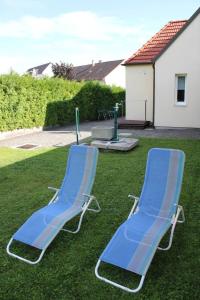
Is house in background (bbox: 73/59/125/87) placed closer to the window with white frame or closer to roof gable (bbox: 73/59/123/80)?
roof gable (bbox: 73/59/123/80)

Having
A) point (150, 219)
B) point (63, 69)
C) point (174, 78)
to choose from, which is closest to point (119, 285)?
point (150, 219)

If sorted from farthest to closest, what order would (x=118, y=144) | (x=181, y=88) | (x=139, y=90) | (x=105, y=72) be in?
(x=105, y=72) < (x=139, y=90) < (x=181, y=88) < (x=118, y=144)

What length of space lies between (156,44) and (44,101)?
310 inches

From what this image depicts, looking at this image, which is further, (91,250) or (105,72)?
(105,72)

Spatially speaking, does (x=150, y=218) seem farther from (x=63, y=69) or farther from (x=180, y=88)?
(x=63, y=69)

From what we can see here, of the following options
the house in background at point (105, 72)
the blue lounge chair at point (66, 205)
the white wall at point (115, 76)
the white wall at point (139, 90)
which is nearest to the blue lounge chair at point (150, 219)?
the blue lounge chair at point (66, 205)

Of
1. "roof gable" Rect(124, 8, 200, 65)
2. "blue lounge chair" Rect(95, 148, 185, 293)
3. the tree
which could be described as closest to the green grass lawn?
"blue lounge chair" Rect(95, 148, 185, 293)

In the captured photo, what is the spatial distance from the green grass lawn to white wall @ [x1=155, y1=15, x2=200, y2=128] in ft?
26.3

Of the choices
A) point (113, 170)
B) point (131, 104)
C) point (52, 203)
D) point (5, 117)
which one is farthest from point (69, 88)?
point (52, 203)

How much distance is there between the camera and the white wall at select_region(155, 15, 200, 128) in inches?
594

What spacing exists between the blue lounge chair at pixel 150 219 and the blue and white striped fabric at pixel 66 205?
0.94 m

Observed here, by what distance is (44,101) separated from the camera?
1770cm

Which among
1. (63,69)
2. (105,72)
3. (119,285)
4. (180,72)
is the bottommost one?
(119,285)

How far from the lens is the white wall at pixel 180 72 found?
15.1 metres
